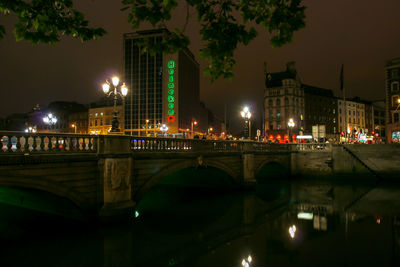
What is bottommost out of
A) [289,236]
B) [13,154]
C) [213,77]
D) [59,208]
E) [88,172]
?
[289,236]

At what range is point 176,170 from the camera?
56.1 feet

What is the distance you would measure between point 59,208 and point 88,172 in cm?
279

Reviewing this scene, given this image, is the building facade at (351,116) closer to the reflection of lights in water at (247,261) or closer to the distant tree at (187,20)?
the reflection of lights in water at (247,261)

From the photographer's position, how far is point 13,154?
10.0 meters

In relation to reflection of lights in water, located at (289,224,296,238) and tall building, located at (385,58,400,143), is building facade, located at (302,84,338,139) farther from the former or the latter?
reflection of lights in water, located at (289,224,296,238)

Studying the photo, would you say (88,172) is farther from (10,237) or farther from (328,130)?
(328,130)

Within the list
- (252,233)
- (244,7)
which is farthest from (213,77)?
(252,233)

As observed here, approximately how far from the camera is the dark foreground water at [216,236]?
10352 millimetres

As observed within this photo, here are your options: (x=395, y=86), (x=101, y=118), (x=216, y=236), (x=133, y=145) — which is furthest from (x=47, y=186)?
(x=101, y=118)

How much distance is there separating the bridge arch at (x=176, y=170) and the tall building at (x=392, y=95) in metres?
44.5

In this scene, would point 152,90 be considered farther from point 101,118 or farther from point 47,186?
point 47,186

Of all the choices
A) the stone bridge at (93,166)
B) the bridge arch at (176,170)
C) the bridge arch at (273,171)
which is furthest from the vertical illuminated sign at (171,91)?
the stone bridge at (93,166)

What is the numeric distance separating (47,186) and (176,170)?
25.1ft

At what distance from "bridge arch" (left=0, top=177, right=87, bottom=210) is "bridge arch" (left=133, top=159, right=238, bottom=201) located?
303cm
